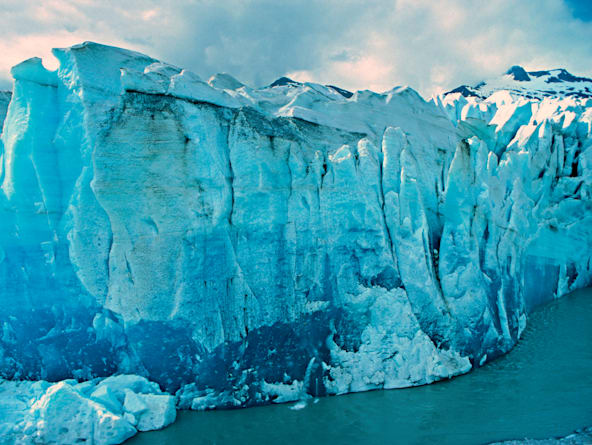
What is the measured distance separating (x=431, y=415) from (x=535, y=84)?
4823 centimetres

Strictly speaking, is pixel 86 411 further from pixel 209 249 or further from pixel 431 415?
pixel 431 415

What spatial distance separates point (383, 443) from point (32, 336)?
6.21 m

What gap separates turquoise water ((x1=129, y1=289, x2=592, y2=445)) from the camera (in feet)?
20.3

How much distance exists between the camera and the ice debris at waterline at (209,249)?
7.14 m

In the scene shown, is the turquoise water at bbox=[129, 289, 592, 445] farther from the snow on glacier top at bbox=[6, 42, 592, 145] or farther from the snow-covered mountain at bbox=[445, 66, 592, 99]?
the snow-covered mountain at bbox=[445, 66, 592, 99]

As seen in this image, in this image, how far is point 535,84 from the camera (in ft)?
147

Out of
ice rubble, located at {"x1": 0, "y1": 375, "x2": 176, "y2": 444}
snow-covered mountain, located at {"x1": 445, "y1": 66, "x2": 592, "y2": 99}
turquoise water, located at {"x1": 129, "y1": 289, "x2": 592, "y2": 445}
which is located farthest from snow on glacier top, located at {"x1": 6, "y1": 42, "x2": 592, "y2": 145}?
snow-covered mountain, located at {"x1": 445, "y1": 66, "x2": 592, "y2": 99}

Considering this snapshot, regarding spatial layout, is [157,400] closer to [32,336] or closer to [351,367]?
[32,336]

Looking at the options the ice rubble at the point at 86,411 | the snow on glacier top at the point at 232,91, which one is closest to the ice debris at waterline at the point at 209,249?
the snow on glacier top at the point at 232,91

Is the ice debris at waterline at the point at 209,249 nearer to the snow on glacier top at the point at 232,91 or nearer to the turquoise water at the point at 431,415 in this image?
the snow on glacier top at the point at 232,91

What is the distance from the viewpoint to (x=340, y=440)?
20.1ft

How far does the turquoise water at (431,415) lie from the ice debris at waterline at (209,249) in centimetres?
34

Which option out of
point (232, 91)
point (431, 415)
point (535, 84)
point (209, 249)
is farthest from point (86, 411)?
point (535, 84)

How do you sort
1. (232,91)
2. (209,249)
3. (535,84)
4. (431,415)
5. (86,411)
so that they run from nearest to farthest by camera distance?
1. (86,411)
2. (431,415)
3. (209,249)
4. (232,91)
5. (535,84)
